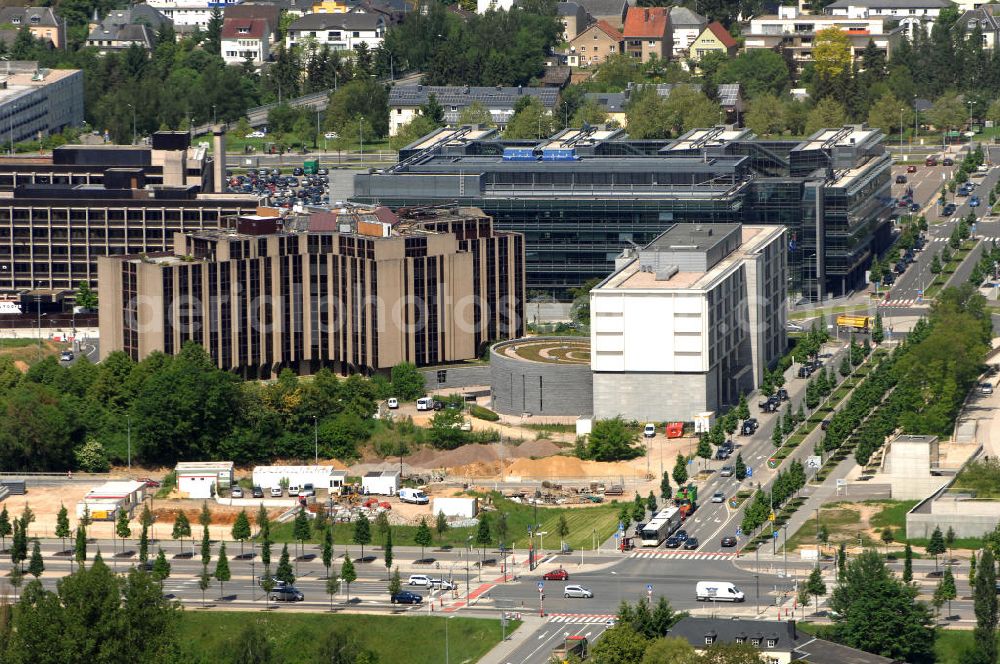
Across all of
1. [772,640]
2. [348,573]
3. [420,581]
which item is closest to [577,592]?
[420,581]

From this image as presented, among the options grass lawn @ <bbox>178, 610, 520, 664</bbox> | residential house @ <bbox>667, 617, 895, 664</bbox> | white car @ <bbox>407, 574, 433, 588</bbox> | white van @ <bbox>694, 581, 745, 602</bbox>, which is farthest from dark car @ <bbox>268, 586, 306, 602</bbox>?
residential house @ <bbox>667, 617, 895, 664</bbox>

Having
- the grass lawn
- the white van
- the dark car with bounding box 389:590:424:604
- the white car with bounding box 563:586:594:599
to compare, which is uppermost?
the white van

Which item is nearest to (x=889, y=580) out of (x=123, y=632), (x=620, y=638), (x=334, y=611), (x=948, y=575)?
(x=948, y=575)

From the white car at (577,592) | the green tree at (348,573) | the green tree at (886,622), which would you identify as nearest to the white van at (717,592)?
the white car at (577,592)

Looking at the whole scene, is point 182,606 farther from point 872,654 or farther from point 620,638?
point 872,654

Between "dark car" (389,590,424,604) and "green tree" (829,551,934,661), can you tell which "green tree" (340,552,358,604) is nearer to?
"dark car" (389,590,424,604)
